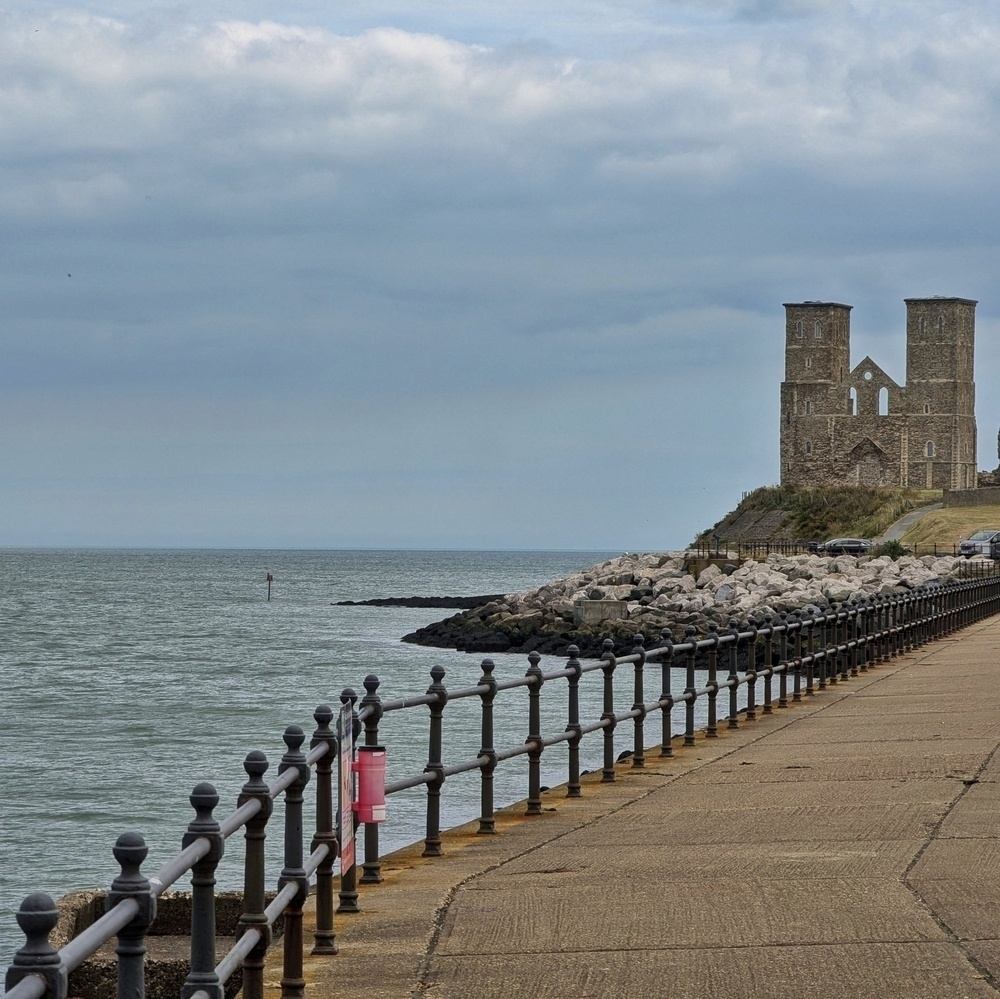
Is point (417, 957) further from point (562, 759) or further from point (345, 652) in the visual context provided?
point (345, 652)

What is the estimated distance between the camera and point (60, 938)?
27.7 feet

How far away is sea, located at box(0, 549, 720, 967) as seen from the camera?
20.6 meters

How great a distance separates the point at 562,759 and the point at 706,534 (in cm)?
10075

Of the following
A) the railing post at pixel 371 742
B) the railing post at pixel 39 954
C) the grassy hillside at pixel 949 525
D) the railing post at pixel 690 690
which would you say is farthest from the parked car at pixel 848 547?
the railing post at pixel 39 954

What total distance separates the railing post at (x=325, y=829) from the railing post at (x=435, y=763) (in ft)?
7.75

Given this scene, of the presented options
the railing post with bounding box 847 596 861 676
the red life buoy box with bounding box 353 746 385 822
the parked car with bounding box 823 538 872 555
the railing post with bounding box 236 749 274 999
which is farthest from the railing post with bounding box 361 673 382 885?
the parked car with bounding box 823 538 872 555

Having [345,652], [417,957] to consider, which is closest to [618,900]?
[417,957]

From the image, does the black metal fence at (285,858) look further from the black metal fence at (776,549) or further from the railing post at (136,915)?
the black metal fence at (776,549)

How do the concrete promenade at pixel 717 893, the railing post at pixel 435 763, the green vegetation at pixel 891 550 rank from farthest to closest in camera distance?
the green vegetation at pixel 891 550, the railing post at pixel 435 763, the concrete promenade at pixel 717 893

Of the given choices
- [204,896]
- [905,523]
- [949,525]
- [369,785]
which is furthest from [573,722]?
[905,523]

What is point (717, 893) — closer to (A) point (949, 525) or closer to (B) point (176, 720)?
(B) point (176, 720)

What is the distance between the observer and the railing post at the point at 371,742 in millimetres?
9195

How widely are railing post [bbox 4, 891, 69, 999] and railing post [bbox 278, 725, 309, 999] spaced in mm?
3038

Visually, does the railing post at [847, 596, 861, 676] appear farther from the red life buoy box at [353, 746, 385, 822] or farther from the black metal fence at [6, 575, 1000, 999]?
the red life buoy box at [353, 746, 385, 822]
